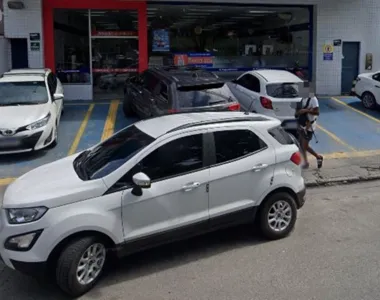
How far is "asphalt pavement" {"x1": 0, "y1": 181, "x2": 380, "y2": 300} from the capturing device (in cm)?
429

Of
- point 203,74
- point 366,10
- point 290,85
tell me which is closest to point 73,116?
point 203,74

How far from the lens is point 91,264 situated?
440cm

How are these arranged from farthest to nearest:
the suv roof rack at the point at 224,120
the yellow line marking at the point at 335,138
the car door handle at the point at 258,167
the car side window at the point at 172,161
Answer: the yellow line marking at the point at 335,138
the car door handle at the point at 258,167
the suv roof rack at the point at 224,120
the car side window at the point at 172,161

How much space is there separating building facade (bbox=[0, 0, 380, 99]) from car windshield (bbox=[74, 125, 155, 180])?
31.8 ft

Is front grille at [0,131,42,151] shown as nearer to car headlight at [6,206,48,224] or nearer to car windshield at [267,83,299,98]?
car headlight at [6,206,48,224]

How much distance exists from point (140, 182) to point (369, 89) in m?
11.4

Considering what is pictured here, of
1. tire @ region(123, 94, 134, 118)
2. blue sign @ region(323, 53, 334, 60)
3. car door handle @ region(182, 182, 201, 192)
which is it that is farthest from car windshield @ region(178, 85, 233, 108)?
blue sign @ region(323, 53, 334, 60)

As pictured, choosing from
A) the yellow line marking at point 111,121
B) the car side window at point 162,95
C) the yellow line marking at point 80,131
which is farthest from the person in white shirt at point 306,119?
the yellow line marking at point 80,131

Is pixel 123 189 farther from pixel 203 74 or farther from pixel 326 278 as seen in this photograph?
pixel 203 74

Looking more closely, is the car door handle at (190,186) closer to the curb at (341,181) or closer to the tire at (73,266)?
the tire at (73,266)

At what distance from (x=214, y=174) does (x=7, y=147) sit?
5.52m

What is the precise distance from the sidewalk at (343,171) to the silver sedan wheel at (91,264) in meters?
4.64

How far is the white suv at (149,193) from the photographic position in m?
4.23

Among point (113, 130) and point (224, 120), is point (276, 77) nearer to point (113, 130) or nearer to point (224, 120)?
point (113, 130)
